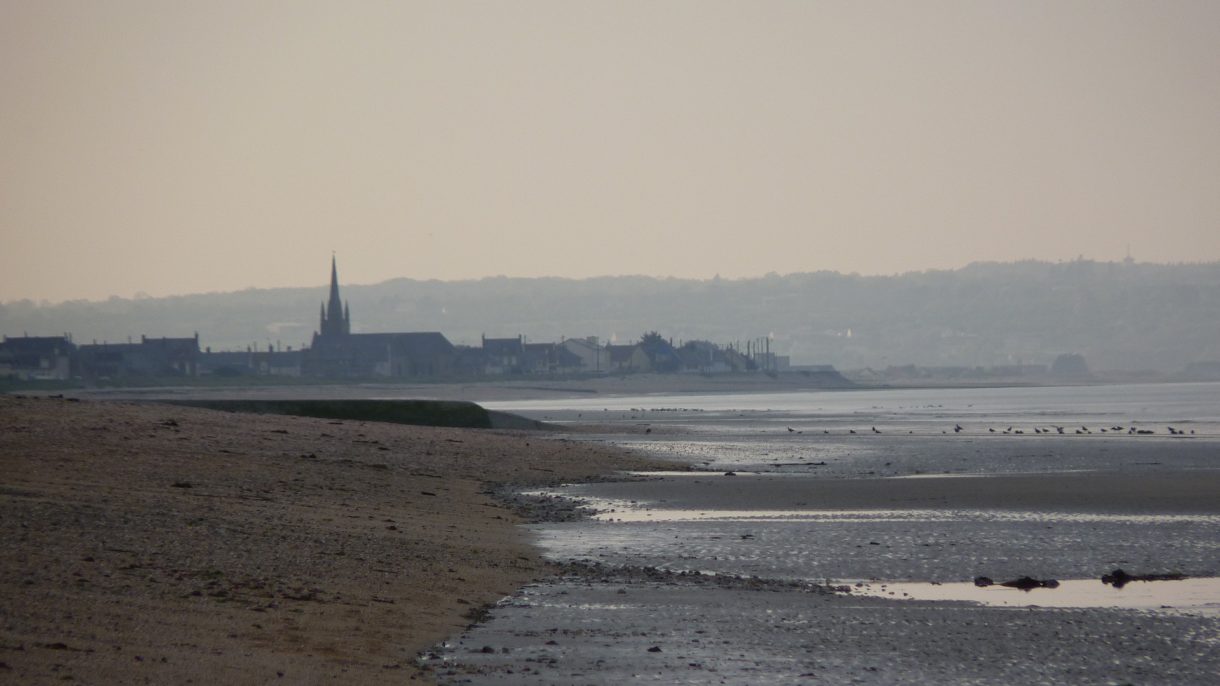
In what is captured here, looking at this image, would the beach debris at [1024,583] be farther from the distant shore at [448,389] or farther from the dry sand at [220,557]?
the distant shore at [448,389]

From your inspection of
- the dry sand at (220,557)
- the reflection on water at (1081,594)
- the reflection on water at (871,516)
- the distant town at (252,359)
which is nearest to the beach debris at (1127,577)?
the reflection on water at (1081,594)

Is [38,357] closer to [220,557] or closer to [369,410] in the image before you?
[369,410]

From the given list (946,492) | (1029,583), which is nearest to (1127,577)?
(1029,583)

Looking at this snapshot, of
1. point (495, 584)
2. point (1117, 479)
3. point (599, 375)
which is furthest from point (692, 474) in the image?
point (599, 375)

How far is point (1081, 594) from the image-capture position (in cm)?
1503

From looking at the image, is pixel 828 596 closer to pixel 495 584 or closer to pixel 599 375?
pixel 495 584

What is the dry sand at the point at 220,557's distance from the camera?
977cm

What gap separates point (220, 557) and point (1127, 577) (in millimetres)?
10190

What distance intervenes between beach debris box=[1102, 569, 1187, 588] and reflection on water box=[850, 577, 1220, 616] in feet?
0.35

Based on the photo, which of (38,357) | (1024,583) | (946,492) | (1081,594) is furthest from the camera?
(38,357)

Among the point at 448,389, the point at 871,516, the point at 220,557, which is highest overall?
the point at 448,389

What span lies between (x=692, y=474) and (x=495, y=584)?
19266 mm

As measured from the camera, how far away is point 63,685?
8.30 metres

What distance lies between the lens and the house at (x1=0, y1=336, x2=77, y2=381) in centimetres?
15738
